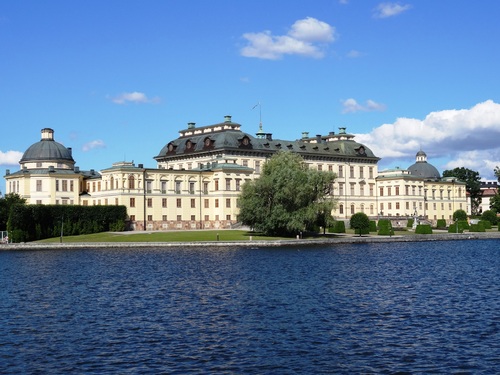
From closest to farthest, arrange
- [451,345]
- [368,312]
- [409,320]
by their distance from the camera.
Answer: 1. [451,345]
2. [409,320]
3. [368,312]

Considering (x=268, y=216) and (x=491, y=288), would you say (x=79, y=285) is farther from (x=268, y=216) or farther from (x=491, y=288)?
(x=268, y=216)

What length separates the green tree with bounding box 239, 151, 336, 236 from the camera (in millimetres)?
89688

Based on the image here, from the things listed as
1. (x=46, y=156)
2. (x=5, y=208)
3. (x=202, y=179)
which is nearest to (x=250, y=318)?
(x=5, y=208)

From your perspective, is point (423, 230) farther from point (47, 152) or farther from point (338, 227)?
point (47, 152)

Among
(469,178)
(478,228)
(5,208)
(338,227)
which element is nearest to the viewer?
(5,208)

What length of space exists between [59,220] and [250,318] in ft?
224

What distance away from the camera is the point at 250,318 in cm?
3444

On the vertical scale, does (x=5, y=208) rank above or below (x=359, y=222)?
above

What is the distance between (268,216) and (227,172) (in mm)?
27276

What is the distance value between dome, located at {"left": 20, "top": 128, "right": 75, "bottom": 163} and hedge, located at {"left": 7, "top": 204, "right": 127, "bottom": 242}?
20015mm

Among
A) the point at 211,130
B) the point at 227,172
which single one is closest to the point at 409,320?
the point at 227,172

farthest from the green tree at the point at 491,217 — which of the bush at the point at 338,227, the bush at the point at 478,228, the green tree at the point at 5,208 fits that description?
the green tree at the point at 5,208

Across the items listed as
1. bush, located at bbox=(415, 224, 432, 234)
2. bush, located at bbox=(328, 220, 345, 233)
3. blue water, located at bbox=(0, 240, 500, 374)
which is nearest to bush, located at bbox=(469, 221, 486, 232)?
bush, located at bbox=(415, 224, 432, 234)

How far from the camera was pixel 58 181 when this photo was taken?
114 meters
